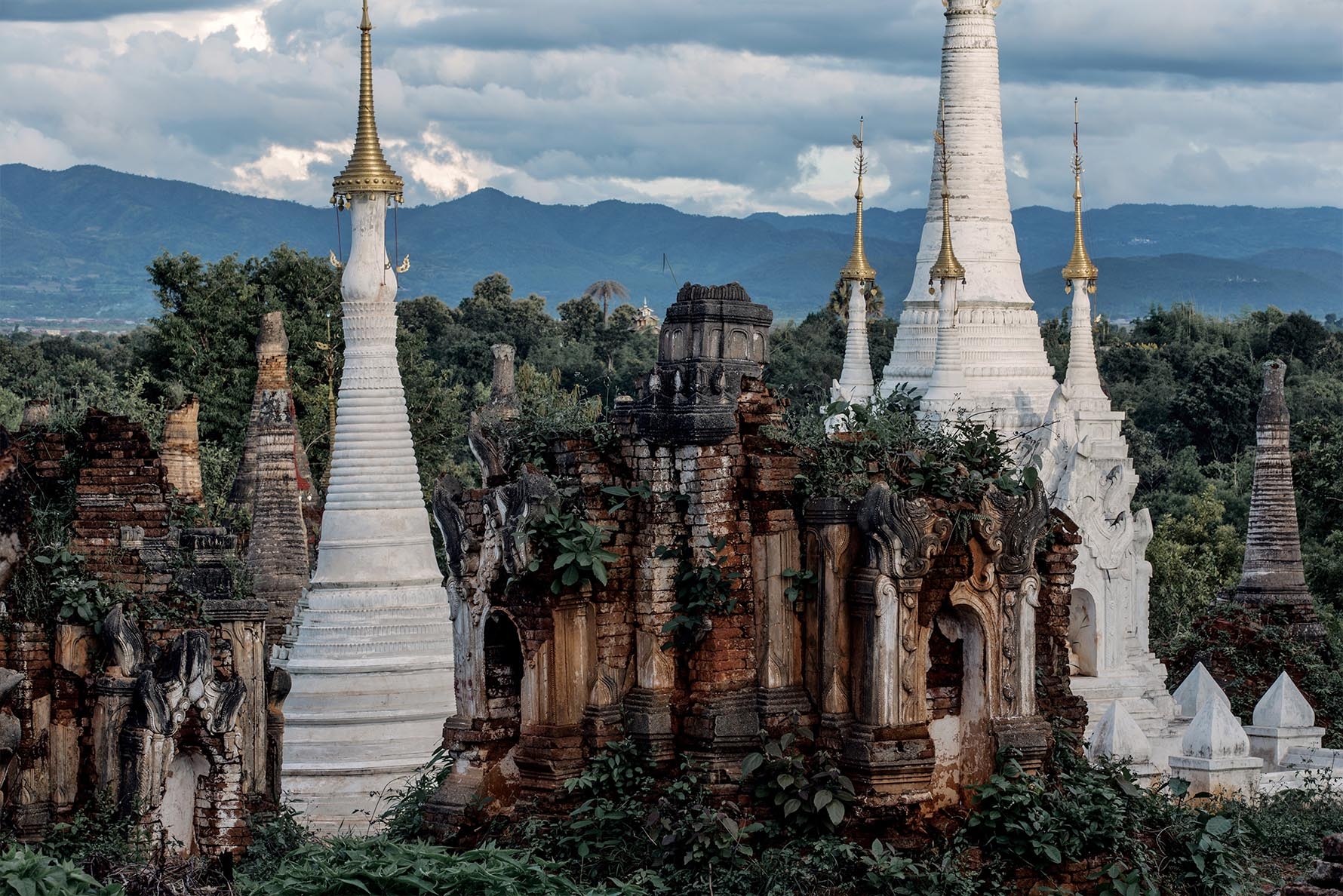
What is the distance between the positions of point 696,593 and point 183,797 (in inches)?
279

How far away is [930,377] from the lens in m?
36.5

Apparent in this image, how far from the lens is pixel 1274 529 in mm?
31328

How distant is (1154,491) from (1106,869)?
39.1m

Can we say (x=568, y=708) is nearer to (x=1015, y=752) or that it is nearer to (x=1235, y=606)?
(x=1015, y=752)

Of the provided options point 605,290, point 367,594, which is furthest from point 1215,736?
point 605,290

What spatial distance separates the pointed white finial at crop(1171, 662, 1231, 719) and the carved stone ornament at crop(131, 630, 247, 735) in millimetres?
9399

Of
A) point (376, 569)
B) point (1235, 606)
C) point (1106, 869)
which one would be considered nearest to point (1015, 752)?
point (1106, 869)

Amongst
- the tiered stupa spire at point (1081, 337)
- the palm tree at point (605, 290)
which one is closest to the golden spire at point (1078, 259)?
the tiered stupa spire at point (1081, 337)

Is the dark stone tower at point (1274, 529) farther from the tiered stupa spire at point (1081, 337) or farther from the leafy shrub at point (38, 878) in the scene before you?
the leafy shrub at point (38, 878)

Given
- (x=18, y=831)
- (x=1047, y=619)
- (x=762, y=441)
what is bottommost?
(x=18, y=831)

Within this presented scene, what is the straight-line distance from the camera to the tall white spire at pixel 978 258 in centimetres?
3772

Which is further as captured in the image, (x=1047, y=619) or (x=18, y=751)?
(x=18, y=751)

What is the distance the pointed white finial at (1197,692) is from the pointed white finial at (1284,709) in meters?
0.41

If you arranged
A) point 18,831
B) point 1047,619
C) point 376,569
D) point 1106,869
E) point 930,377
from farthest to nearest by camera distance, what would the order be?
point 930,377 < point 376,569 < point 18,831 < point 1047,619 < point 1106,869
